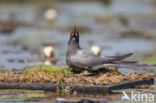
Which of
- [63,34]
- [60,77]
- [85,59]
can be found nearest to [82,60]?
[85,59]

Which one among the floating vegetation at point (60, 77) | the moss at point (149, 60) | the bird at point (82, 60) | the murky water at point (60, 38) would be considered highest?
the murky water at point (60, 38)

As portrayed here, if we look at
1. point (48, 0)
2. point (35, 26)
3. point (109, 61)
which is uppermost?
point (48, 0)

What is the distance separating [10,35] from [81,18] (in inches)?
297

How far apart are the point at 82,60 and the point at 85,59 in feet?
0.24

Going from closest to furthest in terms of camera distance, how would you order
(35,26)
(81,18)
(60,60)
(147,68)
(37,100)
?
(37,100) < (147,68) < (60,60) < (35,26) < (81,18)

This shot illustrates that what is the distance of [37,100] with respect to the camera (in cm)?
771

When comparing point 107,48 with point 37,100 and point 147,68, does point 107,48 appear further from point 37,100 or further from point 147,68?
point 37,100

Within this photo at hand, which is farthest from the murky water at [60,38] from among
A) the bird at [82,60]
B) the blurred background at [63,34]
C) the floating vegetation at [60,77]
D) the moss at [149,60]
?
the bird at [82,60]

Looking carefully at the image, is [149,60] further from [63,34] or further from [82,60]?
[63,34]

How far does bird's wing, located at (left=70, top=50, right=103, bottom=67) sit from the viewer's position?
8.79 m

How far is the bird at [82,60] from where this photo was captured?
8.80 meters

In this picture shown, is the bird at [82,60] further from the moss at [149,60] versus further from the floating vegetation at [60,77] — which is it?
the moss at [149,60]

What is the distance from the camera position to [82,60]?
28.9ft

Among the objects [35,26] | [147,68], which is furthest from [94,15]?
[147,68]
